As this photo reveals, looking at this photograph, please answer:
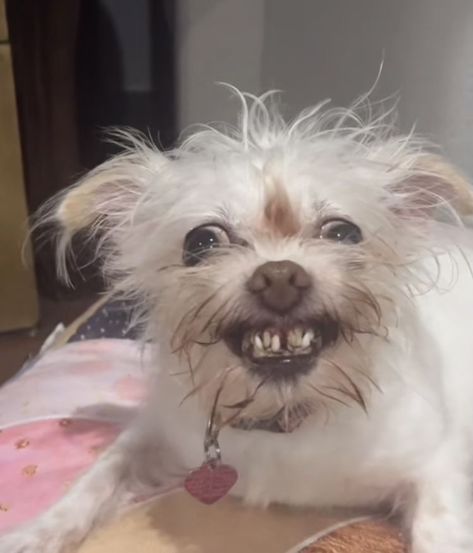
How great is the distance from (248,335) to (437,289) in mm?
432

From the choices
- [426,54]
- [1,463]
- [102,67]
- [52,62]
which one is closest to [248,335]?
[1,463]

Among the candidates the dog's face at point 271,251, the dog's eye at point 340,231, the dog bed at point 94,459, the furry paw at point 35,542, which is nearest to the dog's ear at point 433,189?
the dog's face at point 271,251

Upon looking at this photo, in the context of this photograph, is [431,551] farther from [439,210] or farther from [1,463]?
[1,463]

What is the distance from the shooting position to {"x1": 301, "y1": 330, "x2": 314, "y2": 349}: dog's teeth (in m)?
0.96

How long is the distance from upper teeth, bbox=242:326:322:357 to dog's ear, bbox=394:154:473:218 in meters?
0.28

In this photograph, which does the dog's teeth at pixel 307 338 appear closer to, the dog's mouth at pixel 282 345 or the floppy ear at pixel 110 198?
the dog's mouth at pixel 282 345

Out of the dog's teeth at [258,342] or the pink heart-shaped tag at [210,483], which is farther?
the pink heart-shaped tag at [210,483]

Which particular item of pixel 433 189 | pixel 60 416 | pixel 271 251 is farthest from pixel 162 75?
pixel 271 251

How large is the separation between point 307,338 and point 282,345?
0.03m

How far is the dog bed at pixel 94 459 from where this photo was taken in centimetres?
109

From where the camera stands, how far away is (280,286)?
36.2 inches

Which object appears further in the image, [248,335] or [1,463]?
[1,463]

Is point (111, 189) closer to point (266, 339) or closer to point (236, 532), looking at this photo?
point (266, 339)

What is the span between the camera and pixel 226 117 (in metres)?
2.39
